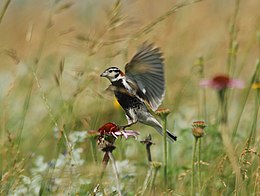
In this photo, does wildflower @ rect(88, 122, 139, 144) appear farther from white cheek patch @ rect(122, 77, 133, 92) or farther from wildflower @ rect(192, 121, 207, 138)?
white cheek patch @ rect(122, 77, 133, 92)

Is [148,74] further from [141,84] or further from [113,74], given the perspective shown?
[113,74]

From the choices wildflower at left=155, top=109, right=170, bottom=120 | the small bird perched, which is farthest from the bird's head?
wildflower at left=155, top=109, right=170, bottom=120

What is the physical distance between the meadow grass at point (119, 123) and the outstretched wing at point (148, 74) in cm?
11

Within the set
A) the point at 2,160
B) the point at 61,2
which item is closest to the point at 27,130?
the point at 2,160

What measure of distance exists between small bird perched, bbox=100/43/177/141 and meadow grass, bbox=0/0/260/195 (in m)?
0.06

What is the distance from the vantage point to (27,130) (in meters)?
4.14

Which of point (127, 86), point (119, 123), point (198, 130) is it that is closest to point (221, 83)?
point (198, 130)

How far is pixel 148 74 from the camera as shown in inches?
97.7

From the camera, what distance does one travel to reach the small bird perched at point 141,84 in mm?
2385

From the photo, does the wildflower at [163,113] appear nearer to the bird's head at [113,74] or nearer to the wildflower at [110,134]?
the wildflower at [110,134]

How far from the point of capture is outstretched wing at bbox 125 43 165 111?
95.2 inches

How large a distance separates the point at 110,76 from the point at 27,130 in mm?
1854

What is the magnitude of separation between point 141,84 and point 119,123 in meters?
1.29

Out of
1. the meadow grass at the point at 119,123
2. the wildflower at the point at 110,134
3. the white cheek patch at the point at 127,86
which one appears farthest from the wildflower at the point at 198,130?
the white cheek patch at the point at 127,86
